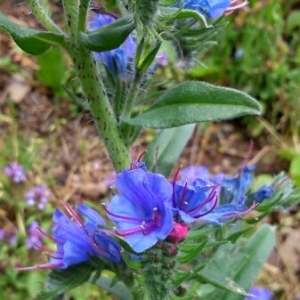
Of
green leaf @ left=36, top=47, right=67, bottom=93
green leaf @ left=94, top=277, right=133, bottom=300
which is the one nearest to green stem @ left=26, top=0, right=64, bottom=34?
green leaf @ left=94, top=277, right=133, bottom=300

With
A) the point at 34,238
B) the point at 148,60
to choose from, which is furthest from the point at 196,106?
the point at 34,238

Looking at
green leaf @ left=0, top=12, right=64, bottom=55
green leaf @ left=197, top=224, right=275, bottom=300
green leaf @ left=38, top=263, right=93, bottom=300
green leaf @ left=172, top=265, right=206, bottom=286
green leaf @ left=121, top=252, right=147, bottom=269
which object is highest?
green leaf @ left=0, top=12, right=64, bottom=55

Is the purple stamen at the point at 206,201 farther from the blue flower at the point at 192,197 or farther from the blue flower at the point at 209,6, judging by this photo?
the blue flower at the point at 209,6

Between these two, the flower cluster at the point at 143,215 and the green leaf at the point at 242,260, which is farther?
the green leaf at the point at 242,260

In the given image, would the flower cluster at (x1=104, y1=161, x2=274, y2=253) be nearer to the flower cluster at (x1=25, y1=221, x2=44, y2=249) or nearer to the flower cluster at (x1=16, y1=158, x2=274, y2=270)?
the flower cluster at (x1=16, y1=158, x2=274, y2=270)

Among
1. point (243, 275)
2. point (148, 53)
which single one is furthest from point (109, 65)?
point (243, 275)

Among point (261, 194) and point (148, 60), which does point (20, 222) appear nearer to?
point (261, 194)

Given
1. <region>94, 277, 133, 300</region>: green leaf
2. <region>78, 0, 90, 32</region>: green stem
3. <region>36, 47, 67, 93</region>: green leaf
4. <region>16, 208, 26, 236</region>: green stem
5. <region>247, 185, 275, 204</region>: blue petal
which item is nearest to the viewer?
<region>78, 0, 90, 32</region>: green stem

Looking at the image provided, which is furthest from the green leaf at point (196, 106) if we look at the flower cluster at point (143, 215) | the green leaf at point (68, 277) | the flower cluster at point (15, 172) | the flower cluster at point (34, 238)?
the flower cluster at point (15, 172)
